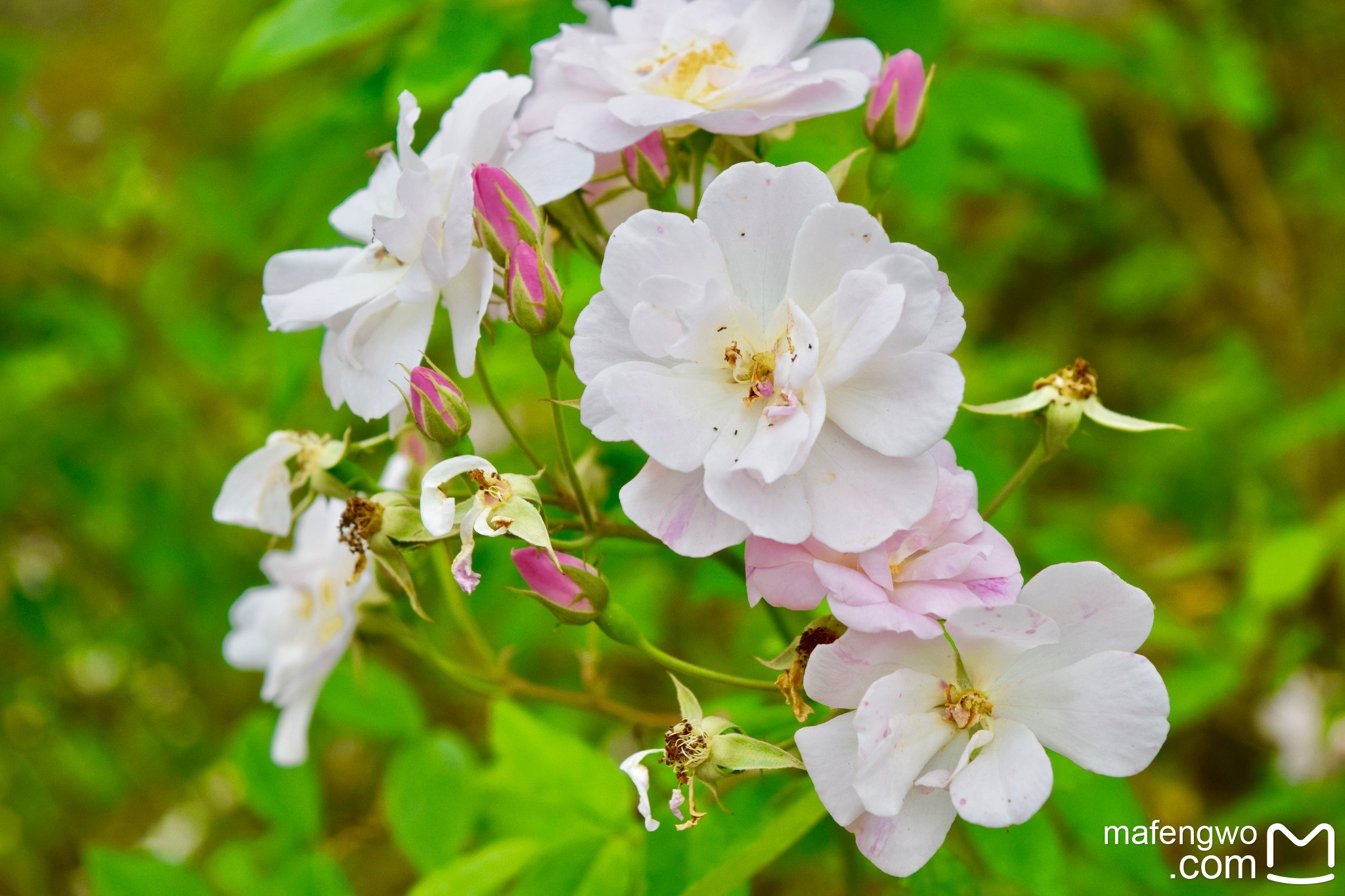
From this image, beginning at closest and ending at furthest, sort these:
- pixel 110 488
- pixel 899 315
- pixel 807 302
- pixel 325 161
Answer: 1. pixel 899 315
2. pixel 807 302
3. pixel 325 161
4. pixel 110 488

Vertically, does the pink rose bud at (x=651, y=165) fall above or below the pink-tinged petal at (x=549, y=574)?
above

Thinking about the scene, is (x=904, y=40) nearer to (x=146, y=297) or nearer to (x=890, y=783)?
(x=890, y=783)

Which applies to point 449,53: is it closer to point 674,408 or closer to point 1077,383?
point 674,408

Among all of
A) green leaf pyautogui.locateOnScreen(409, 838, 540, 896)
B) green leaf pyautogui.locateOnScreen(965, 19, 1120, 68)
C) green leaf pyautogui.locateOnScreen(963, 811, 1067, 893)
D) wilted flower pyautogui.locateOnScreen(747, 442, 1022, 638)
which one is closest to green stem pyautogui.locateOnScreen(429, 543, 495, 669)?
green leaf pyautogui.locateOnScreen(409, 838, 540, 896)

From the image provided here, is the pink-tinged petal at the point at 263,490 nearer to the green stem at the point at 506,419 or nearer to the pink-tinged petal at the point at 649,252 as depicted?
the green stem at the point at 506,419

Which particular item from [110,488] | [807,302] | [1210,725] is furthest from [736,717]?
[1210,725]

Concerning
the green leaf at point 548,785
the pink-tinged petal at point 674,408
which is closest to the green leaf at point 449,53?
the pink-tinged petal at point 674,408

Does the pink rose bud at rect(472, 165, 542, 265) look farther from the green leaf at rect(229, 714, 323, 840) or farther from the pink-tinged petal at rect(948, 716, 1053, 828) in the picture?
the green leaf at rect(229, 714, 323, 840)
